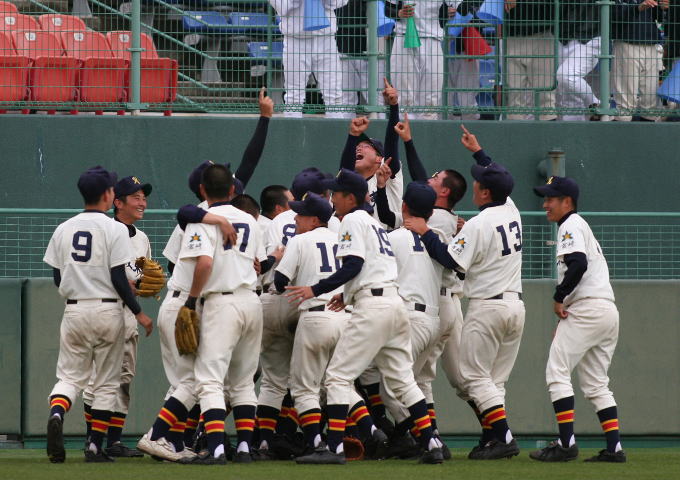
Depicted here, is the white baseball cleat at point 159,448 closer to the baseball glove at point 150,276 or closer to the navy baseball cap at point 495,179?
the baseball glove at point 150,276

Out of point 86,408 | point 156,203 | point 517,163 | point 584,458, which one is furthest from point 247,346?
point 517,163

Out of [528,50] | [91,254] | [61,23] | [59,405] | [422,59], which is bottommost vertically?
[59,405]

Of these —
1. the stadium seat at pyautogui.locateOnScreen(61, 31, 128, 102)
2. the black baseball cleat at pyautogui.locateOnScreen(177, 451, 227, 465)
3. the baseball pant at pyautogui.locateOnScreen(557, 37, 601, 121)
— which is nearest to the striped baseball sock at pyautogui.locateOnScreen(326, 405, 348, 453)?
the black baseball cleat at pyautogui.locateOnScreen(177, 451, 227, 465)

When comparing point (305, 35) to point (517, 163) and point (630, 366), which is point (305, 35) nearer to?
point (517, 163)

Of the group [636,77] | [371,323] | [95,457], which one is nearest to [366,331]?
[371,323]

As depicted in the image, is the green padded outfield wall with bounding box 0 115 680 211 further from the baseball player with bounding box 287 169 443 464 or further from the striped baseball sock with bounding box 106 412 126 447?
the baseball player with bounding box 287 169 443 464

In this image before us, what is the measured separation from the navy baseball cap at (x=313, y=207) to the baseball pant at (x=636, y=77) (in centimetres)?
474

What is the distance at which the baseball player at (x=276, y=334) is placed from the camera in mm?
9477

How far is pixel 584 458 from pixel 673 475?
1184 mm

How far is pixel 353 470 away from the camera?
847 cm

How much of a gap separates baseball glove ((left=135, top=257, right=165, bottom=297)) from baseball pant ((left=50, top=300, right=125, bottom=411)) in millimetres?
481

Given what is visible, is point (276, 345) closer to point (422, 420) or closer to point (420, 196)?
point (422, 420)

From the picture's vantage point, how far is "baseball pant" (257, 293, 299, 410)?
9484mm

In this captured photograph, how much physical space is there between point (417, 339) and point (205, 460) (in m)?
1.71
